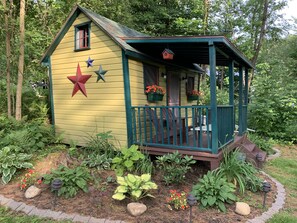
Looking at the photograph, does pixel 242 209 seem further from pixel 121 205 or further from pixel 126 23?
pixel 126 23

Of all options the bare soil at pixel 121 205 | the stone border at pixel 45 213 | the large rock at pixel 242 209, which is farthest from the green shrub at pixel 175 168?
the stone border at pixel 45 213

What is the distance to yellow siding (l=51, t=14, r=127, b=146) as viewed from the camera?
550 centimetres

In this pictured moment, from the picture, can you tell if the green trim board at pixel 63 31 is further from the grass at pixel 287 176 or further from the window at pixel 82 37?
the grass at pixel 287 176

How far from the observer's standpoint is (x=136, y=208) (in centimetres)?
335

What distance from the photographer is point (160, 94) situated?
6.02m

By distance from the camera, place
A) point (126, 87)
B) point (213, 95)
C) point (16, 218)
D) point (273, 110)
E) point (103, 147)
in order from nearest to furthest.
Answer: point (16, 218), point (213, 95), point (126, 87), point (103, 147), point (273, 110)

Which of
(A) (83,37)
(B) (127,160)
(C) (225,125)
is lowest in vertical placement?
(B) (127,160)

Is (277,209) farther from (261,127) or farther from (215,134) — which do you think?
(261,127)

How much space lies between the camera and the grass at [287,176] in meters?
3.42

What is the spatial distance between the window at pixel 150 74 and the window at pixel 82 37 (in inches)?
65.3

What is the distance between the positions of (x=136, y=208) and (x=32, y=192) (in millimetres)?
1859

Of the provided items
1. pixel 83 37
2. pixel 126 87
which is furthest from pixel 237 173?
pixel 83 37

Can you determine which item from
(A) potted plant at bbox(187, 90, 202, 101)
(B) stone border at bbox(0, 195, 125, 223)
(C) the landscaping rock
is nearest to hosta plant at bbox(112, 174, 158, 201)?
(B) stone border at bbox(0, 195, 125, 223)

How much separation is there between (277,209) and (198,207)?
1287 millimetres
